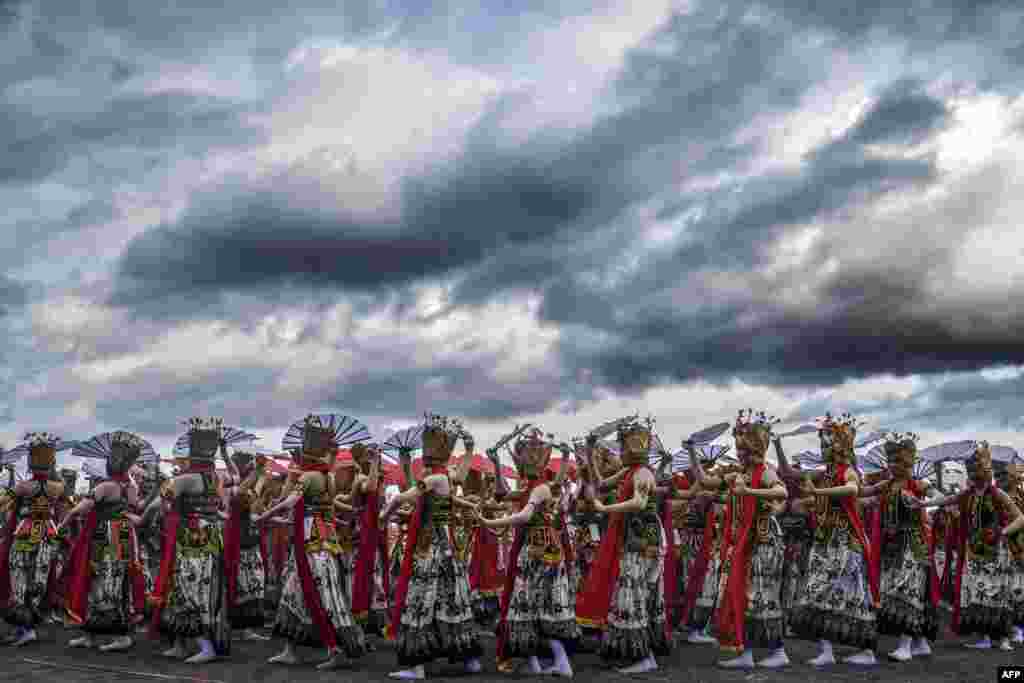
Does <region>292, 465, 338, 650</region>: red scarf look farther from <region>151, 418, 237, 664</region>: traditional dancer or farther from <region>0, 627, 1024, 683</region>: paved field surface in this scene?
<region>151, 418, 237, 664</region>: traditional dancer

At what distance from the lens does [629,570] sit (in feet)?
36.9

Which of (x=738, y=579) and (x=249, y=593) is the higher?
(x=738, y=579)

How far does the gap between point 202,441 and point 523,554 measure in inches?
176

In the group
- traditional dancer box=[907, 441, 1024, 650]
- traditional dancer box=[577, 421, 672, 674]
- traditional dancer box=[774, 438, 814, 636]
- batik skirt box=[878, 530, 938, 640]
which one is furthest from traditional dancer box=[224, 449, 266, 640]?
traditional dancer box=[907, 441, 1024, 650]

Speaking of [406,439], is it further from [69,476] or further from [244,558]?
[69,476]

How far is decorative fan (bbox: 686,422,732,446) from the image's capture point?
12695 mm

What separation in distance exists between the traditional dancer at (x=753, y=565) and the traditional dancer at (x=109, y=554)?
7.94 metres

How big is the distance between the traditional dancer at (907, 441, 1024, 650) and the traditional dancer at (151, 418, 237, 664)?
9.77 meters

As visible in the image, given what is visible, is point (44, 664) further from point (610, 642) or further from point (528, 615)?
point (610, 642)

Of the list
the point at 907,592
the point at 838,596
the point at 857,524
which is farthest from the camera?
the point at 907,592

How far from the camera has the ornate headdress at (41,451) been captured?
14.3 meters

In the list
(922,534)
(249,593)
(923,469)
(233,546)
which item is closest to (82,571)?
(233,546)

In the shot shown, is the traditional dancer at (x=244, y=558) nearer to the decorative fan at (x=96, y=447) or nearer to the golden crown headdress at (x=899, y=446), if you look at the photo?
the decorative fan at (x=96, y=447)

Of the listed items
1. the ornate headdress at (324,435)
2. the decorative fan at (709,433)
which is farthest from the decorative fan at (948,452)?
the ornate headdress at (324,435)
